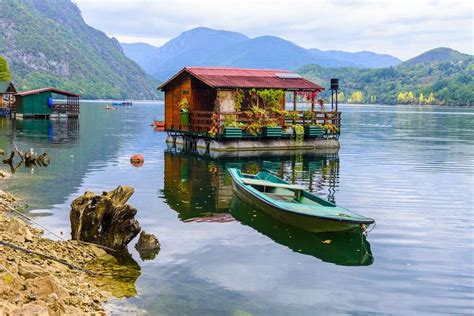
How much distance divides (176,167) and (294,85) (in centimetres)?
1523

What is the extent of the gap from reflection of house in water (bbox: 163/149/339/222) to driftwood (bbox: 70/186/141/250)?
4288 millimetres

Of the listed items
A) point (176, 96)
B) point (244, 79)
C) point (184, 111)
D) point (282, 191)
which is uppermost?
point (244, 79)

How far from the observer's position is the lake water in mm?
12719

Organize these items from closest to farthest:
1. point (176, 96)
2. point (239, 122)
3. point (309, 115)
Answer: point (239, 122)
point (309, 115)
point (176, 96)

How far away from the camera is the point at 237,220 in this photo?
2055 cm

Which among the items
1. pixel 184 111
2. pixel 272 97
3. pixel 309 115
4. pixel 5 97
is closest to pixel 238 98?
pixel 272 97

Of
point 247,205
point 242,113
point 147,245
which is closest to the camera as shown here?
point 147,245

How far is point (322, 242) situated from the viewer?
1738 cm

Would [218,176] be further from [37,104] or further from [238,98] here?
[37,104]

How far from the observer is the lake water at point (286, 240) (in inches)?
501

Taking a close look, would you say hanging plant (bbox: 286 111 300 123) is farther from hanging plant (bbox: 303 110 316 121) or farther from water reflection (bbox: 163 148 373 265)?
water reflection (bbox: 163 148 373 265)

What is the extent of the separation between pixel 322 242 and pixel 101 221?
667 centimetres

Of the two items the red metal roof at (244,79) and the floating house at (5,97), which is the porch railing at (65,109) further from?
the red metal roof at (244,79)

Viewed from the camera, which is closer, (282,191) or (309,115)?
(282,191)
